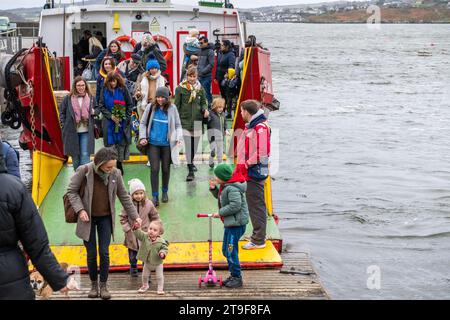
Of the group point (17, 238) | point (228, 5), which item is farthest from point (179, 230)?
point (228, 5)

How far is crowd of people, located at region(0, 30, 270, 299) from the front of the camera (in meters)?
7.26

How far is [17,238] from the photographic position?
4766 mm

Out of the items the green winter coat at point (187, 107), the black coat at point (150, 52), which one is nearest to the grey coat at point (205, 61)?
the black coat at point (150, 52)

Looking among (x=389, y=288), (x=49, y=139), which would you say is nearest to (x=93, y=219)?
(x=49, y=139)

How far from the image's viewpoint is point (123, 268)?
8.62 metres

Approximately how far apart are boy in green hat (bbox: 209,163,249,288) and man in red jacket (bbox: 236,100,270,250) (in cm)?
54

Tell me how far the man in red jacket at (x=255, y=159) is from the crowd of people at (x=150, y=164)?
0.01 meters

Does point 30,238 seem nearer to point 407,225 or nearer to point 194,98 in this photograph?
point 194,98

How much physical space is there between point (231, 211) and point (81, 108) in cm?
346

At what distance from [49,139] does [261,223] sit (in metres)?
4.12

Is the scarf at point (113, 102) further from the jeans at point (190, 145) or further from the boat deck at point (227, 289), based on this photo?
the boat deck at point (227, 289)

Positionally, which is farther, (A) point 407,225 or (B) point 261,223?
(A) point 407,225
